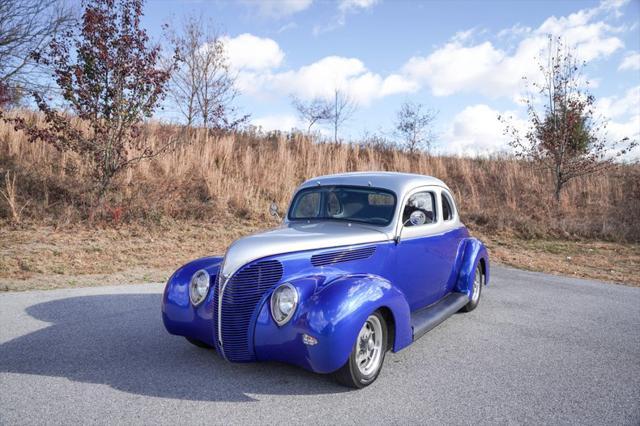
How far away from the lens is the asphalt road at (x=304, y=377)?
322cm

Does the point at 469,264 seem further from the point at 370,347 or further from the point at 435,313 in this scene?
the point at 370,347

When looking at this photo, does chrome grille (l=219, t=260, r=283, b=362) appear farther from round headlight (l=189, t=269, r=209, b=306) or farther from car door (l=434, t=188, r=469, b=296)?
car door (l=434, t=188, r=469, b=296)

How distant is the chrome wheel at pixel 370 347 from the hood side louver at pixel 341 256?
0.57 metres

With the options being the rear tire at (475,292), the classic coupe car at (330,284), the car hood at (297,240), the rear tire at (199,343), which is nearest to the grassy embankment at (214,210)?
the rear tire at (199,343)

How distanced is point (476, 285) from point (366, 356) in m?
2.94

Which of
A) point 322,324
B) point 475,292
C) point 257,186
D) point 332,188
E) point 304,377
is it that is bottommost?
point 304,377

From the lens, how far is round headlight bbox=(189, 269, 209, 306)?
4051 millimetres

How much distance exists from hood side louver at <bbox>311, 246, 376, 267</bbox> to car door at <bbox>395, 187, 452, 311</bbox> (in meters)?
0.43

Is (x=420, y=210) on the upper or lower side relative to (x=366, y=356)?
upper

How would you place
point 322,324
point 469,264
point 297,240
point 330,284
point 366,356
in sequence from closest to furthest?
1. point 322,324
2. point 330,284
3. point 366,356
4. point 297,240
5. point 469,264

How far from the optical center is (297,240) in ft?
12.9

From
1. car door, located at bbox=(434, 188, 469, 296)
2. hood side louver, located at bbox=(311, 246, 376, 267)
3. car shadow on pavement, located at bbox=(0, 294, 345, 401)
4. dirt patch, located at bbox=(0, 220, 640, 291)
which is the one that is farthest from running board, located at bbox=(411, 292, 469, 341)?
dirt patch, located at bbox=(0, 220, 640, 291)

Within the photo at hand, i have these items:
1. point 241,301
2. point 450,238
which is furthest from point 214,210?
point 241,301

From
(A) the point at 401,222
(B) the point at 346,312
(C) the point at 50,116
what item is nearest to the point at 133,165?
(C) the point at 50,116
